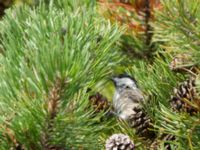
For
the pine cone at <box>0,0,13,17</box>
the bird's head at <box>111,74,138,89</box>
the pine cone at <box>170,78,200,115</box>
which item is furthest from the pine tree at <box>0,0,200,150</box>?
the pine cone at <box>0,0,13,17</box>

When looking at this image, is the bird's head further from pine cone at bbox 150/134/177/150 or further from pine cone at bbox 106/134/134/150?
pine cone at bbox 106/134/134/150

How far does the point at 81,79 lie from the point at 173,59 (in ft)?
1.03

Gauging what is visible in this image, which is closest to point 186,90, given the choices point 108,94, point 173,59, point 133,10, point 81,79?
point 173,59

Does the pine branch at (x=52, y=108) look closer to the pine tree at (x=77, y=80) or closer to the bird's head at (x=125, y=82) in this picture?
the pine tree at (x=77, y=80)

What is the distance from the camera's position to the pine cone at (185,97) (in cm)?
106

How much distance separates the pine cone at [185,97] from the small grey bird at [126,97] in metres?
0.12

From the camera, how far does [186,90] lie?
1.09 meters

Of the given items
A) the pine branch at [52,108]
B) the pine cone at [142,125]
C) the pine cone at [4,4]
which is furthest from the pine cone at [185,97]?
the pine cone at [4,4]

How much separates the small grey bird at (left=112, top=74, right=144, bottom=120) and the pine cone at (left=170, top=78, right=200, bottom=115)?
4.8 inches

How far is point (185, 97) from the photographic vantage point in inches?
42.7

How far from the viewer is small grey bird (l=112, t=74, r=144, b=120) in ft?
4.22

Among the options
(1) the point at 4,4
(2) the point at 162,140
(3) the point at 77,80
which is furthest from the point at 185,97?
(1) the point at 4,4

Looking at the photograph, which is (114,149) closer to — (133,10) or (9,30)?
(9,30)

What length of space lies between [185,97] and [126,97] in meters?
0.30
